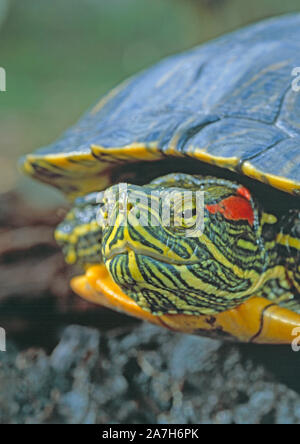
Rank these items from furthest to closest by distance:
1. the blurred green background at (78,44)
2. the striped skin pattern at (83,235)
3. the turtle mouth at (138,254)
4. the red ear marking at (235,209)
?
the blurred green background at (78,44) → the striped skin pattern at (83,235) → the red ear marking at (235,209) → the turtle mouth at (138,254)

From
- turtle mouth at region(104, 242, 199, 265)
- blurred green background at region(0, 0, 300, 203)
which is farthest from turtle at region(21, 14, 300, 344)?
blurred green background at region(0, 0, 300, 203)

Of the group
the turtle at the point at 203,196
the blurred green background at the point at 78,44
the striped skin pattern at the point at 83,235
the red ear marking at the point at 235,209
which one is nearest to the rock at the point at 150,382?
the turtle at the point at 203,196

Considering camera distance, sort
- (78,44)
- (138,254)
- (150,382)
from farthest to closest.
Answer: (78,44)
(150,382)
(138,254)

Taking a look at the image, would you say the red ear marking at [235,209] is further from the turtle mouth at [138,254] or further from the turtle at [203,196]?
the turtle mouth at [138,254]

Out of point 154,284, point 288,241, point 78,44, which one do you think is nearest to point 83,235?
point 154,284

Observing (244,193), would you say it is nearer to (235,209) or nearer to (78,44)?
(235,209)

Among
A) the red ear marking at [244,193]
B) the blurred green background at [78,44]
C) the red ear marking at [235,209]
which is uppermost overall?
the red ear marking at [244,193]

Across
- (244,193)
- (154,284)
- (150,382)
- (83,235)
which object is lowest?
(150,382)

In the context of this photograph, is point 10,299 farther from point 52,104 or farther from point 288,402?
point 52,104
